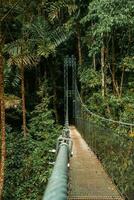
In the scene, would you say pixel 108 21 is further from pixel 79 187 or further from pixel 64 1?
pixel 79 187

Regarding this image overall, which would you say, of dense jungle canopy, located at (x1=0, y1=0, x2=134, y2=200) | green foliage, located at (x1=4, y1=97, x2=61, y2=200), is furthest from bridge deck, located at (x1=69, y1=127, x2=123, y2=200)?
green foliage, located at (x1=4, y1=97, x2=61, y2=200)

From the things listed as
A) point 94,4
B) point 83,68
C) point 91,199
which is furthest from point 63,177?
point 83,68

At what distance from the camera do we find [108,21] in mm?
13633

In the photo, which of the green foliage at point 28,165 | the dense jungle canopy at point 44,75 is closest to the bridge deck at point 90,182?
the dense jungle canopy at point 44,75

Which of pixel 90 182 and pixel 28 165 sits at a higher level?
pixel 90 182

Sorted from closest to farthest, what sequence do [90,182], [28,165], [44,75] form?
[90,182] < [28,165] < [44,75]

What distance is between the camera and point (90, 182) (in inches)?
254

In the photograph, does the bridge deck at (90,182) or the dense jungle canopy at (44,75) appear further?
the dense jungle canopy at (44,75)

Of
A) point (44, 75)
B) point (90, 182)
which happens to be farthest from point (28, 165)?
point (44, 75)

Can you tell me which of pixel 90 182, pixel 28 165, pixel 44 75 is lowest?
pixel 28 165

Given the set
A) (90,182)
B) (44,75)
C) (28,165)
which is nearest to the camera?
(90,182)

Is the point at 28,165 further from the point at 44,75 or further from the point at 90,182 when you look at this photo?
the point at 44,75

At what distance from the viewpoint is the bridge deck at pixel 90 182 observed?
5.55 metres

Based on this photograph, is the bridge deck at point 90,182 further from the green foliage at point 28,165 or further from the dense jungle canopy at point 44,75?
the green foliage at point 28,165
